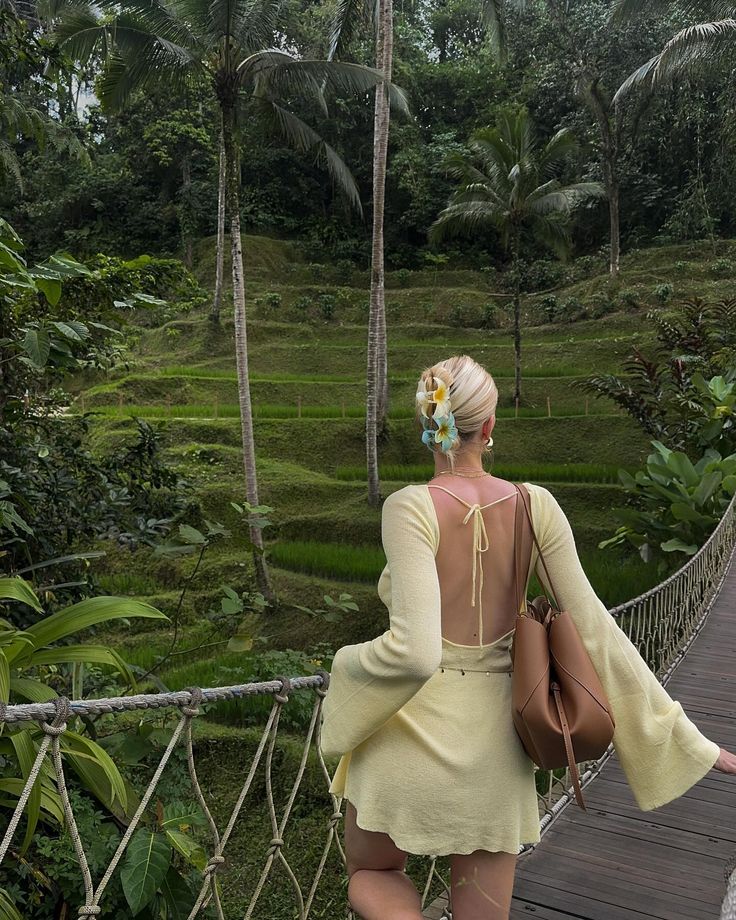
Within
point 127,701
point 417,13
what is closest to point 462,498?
point 127,701

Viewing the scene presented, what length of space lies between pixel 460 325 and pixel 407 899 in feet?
67.1

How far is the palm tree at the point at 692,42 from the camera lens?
13.1 meters

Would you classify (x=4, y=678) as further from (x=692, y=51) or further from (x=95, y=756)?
(x=692, y=51)

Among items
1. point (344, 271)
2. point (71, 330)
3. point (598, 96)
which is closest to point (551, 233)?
point (598, 96)

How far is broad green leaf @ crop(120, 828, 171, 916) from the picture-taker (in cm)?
219

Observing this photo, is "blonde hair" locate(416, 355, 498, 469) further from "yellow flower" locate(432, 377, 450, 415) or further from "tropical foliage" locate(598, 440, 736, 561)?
"tropical foliage" locate(598, 440, 736, 561)

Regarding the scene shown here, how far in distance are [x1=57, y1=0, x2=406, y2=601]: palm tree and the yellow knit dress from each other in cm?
739

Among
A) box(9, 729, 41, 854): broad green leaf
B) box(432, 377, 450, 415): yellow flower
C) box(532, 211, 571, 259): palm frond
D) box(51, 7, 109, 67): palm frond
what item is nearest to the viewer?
box(432, 377, 450, 415): yellow flower

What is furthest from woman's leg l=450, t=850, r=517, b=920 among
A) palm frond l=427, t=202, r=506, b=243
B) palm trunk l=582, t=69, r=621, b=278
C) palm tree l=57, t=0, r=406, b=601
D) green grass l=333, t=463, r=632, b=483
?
palm trunk l=582, t=69, r=621, b=278

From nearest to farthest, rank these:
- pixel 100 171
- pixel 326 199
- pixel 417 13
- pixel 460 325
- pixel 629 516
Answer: pixel 629 516 → pixel 460 325 → pixel 100 171 → pixel 326 199 → pixel 417 13

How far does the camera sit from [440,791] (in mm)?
1506

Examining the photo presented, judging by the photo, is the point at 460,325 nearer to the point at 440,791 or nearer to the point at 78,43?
the point at 78,43

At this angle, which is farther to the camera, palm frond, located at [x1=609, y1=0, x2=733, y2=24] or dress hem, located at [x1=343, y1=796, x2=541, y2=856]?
palm frond, located at [x1=609, y1=0, x2=733, y2=24]

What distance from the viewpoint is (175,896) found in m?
2.43
